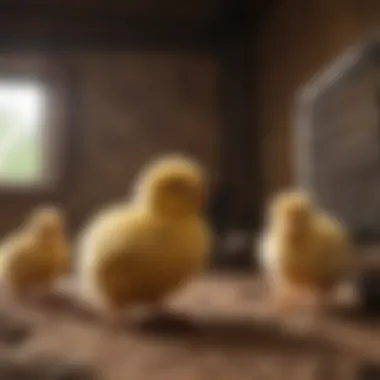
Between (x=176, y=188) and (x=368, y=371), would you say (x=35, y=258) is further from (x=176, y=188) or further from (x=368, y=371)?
(x=368, y=371)

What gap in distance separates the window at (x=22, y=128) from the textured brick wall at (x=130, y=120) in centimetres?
7

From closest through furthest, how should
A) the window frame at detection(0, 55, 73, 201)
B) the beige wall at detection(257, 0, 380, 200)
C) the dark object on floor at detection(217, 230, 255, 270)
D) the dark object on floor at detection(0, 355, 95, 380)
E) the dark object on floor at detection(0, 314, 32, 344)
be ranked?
the dark object on floor at detection(0, 355, 95, 380), the dark object on floor at detection(0, 314, 32, 344), the dark object on floor at detection(217, 230, 255, 270), the beige wall at detection(257, 0, 380, 200), the window frame at detection(0, 55, 73, 201)

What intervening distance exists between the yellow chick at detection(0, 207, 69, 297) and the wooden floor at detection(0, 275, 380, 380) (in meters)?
0.03

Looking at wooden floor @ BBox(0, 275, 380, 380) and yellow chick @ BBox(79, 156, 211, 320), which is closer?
wooden floor @ BBox(0, 275, 380, 380)

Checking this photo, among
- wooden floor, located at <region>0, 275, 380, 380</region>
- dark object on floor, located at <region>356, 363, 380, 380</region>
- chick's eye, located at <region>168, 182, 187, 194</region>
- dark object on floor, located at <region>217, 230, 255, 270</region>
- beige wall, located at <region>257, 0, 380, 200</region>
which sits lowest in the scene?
dark object on floor, located at <region>356, 363, 380, 380</region>

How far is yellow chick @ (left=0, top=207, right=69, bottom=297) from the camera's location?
0.61 m

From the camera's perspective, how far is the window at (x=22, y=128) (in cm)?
185

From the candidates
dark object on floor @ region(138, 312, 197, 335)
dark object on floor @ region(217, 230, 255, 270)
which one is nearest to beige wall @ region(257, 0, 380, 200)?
dark object on floor @ region(217, 230, 255, 270)

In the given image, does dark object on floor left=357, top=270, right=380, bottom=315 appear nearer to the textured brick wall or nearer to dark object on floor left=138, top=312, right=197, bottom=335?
dark object on floor left=138, top=312, right=197, bottom=335

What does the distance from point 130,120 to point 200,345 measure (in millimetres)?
1471

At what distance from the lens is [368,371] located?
0.37 meters

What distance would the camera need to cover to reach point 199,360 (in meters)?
0.41

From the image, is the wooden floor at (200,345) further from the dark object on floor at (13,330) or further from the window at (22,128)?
the window at (22,128)

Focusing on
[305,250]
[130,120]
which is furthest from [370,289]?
[130,120]
